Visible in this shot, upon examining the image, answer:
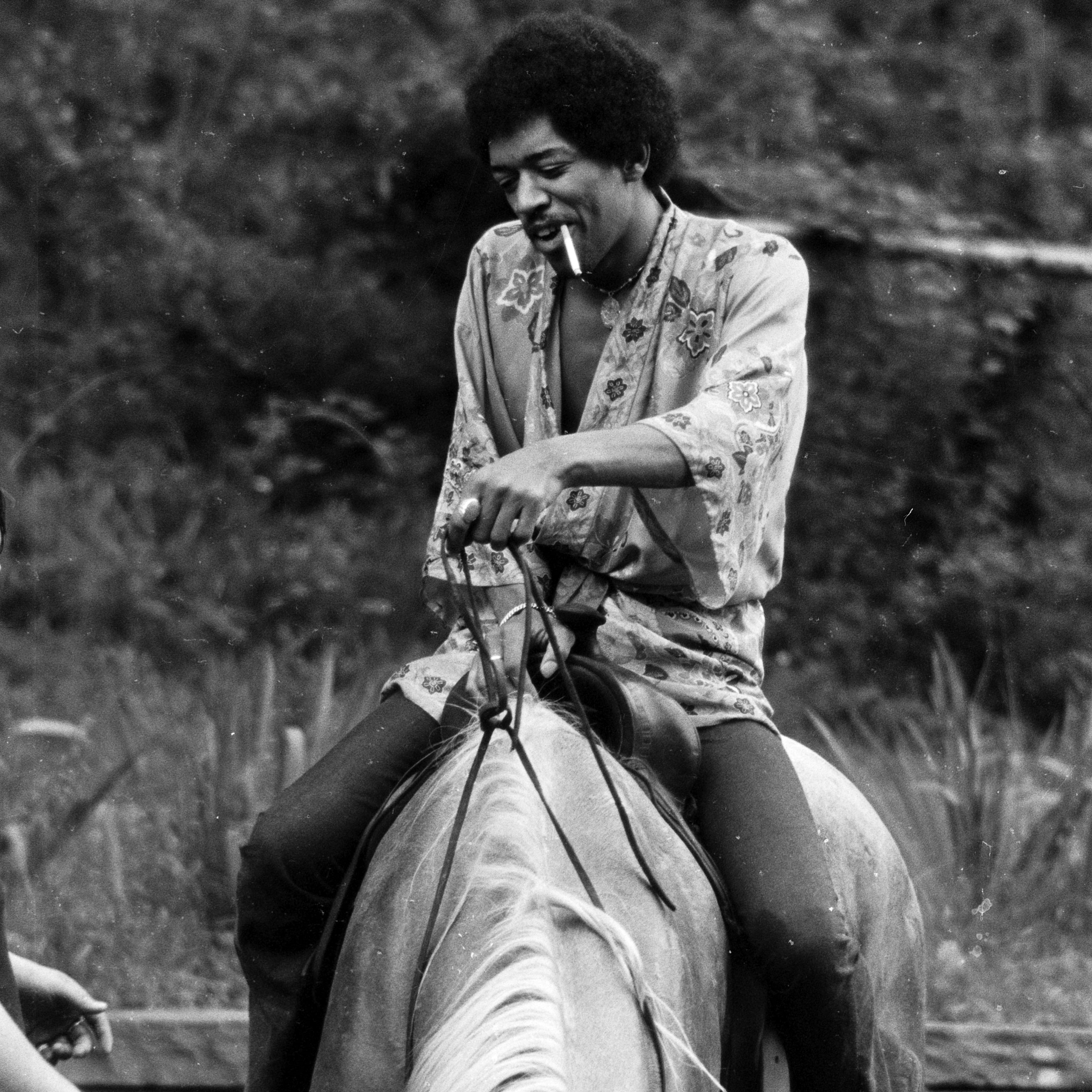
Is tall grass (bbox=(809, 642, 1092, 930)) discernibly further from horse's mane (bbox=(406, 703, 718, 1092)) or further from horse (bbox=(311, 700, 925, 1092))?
horse's mane (bbox=(406, 703, 718, 1092))

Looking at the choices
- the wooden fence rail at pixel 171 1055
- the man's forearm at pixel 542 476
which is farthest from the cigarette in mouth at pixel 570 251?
the wooden fence rail at pixel 171 1055

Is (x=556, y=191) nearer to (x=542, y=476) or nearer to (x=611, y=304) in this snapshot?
(x=611, y=304)

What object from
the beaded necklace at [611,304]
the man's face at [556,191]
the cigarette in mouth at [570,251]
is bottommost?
the beaded necklace at [611,304]

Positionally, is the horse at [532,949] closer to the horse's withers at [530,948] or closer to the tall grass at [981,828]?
the horse's withers at [530,948]

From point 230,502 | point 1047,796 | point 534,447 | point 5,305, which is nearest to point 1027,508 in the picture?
point 1047,796

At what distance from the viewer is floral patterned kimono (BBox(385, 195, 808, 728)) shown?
2918 millimetres

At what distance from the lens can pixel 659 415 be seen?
2.83 m

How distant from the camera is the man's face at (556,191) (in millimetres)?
2959

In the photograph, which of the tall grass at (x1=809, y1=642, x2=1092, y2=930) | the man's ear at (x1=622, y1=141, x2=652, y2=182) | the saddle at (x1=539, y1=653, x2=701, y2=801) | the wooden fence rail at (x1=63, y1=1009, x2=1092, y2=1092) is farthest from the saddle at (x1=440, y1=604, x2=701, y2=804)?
the tall grass at (x1=809, y1=642, x2=1092, y2=930)

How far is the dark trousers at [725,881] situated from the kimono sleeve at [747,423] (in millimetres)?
276

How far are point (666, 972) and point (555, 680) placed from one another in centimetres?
52

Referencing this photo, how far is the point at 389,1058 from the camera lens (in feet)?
8.28

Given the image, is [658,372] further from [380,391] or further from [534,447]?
[380,391]

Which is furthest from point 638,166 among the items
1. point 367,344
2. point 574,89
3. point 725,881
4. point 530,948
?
point 367,344
